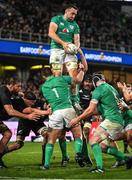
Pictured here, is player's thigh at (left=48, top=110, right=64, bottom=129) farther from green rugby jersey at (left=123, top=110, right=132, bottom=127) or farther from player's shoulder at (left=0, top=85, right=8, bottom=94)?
green rugby jersey at (left=123, top=110, right=132, bottom=127)

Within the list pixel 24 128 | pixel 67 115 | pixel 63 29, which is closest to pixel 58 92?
pixel 67 115

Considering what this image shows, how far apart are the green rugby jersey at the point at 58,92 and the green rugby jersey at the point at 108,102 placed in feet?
2.32

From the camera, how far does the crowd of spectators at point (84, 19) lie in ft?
111

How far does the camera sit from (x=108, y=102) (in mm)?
11328

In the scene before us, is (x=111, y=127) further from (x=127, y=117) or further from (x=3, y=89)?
(x=3, y=89)

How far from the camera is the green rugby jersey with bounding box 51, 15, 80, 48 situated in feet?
41.4

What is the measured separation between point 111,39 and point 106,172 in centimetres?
2809

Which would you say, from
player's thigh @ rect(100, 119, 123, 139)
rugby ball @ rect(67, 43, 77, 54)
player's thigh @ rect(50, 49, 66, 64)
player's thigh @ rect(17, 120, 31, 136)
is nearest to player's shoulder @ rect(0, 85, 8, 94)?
player's thigh @ rect(50, 49, 66, 64)

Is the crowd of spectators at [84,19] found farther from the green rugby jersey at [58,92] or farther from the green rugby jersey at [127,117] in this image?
the green rugby jersey at [58,92]

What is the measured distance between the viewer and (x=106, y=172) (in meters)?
10.9

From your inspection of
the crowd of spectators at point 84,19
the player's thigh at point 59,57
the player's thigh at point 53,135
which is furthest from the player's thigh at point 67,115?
the crowd of spectators at point 84,19


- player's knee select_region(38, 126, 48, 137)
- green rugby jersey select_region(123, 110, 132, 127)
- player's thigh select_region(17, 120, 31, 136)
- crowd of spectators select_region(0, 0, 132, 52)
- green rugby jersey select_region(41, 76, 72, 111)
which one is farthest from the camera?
crowd of spectators select_region(0, 0, 132, 52)

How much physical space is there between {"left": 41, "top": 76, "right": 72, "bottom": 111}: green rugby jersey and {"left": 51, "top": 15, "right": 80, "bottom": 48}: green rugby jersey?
3.67 ft

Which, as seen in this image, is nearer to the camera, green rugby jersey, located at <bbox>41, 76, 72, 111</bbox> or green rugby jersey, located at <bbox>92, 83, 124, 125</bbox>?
green rugby jersey, located at <bbox>92, 83, 124, 125</bbox>
